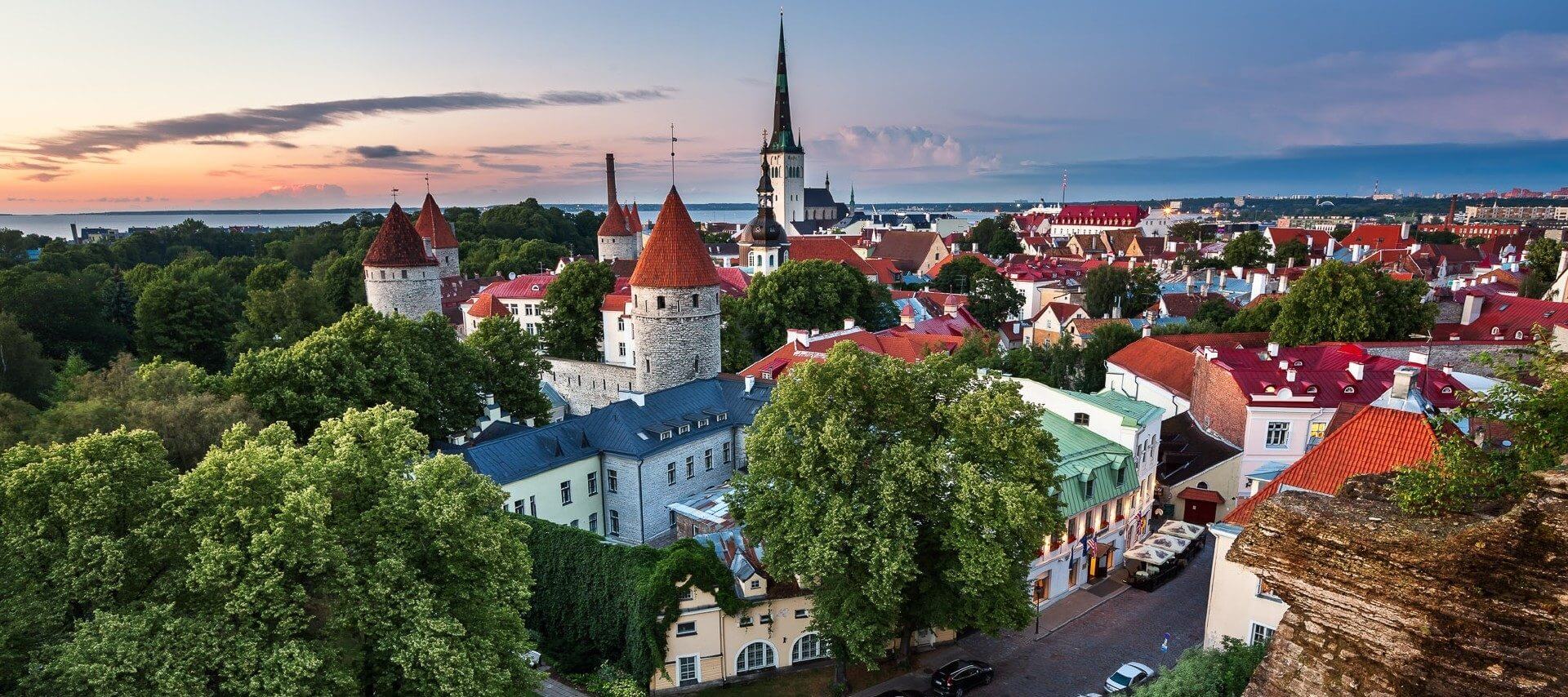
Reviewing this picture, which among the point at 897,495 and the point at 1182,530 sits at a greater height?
the point at 897,495

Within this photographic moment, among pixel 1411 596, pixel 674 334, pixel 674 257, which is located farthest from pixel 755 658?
pixel 674 257

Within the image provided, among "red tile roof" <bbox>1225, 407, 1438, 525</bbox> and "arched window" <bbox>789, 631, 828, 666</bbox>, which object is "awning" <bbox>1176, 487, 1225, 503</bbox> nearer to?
Answer: "red tile roof" <bbox>1225, 407, 1438, 525</bbox>

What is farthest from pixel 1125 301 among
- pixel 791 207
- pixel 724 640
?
pixel 791 207

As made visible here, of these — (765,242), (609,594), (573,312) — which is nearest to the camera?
(609,594)

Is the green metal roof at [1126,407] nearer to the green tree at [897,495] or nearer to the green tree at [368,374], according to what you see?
the green tree at [897,495]

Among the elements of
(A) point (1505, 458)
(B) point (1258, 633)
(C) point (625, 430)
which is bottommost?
(B) point (1258, 633)

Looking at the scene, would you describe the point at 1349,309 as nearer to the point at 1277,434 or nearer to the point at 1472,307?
the point at 1472,307

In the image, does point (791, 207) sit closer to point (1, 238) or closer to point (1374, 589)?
point (1, 238)

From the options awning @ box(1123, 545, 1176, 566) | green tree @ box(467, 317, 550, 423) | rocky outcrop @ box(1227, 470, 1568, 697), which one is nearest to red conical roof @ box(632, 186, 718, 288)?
green tree @ box(467, 317, 550, 423)
